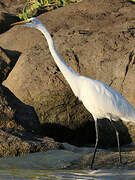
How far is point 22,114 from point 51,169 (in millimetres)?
1902

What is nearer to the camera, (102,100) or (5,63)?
(102,100)

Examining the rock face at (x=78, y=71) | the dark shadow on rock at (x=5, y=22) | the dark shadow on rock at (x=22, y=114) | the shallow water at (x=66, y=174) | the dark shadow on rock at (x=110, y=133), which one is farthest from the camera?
the dark shadow on rock at (x=5, y=22)

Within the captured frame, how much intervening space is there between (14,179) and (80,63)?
4.56 metres

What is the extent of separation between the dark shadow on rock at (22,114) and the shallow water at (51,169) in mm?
899

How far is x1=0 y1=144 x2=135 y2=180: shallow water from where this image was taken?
589cm

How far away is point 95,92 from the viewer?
7.29 m

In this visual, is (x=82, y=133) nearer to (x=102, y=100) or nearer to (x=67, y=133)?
(x=67, y=133)

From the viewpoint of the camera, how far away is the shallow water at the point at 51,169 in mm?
5887

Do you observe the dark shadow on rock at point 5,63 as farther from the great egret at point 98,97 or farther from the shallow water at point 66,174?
the shallow water at point 66,174

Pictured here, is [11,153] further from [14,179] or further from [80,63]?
[80,63]

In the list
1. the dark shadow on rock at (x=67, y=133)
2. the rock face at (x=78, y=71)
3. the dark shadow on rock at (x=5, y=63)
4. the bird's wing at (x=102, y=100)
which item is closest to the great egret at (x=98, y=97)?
the bird's wing at (x=102, y=100)

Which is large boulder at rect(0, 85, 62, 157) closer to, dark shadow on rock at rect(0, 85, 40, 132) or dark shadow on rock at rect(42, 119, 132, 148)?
dark shadow on rock at rect(0, 85, 40, 132)

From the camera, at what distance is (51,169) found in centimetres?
664

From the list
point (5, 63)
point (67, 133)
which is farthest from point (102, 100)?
point (5, 63)
